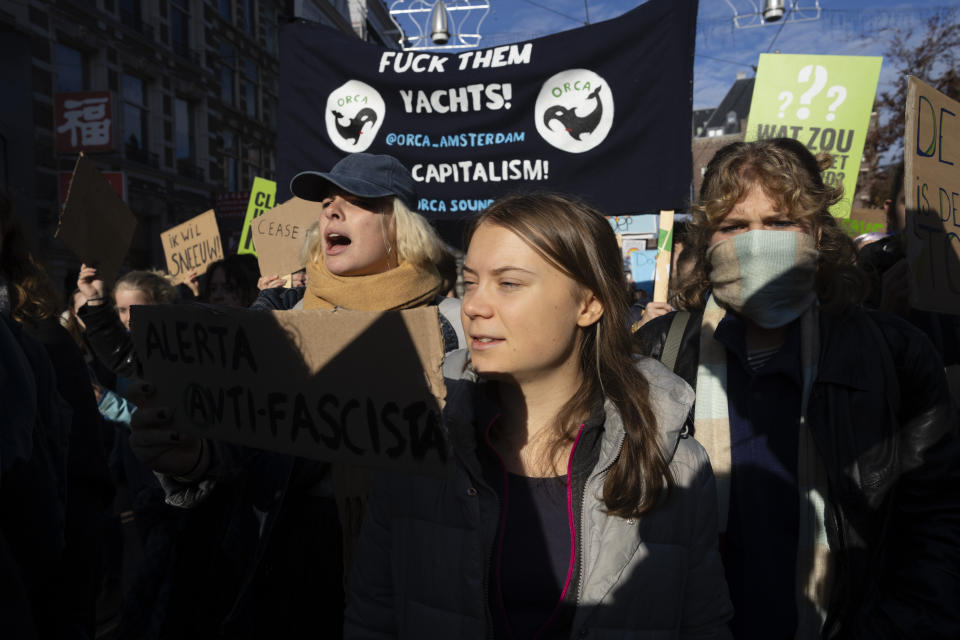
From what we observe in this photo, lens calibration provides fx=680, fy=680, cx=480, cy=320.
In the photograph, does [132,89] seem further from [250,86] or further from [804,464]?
[804,464]

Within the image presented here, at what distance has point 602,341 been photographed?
5.37 feet

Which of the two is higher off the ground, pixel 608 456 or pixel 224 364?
pixel 224 364

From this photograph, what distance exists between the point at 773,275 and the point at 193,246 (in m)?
5.73

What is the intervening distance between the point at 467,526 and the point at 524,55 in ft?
9.40

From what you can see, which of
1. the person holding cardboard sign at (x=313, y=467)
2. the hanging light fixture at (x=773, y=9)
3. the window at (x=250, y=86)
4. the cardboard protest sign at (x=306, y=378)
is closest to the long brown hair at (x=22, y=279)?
the person holding cardboard sign at (x=313, y=467)

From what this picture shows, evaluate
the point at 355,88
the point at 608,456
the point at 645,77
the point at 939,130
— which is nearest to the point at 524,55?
the point at 645,77

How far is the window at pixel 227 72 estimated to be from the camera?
26.8m

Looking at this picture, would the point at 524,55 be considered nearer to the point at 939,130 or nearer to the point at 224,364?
the point at 939,130

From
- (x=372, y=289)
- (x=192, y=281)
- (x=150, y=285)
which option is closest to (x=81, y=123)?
(x=192, y=281)

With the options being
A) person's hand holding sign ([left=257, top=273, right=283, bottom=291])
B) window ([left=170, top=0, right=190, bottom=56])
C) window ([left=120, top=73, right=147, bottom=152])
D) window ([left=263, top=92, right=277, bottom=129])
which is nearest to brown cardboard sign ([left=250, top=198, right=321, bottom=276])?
person's hand holding sign ([left=257, top=273, right=283, bottom=291])

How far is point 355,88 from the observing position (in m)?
3.89

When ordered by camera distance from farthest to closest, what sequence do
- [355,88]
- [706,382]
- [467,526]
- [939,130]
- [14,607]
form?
[355,88]
[939,130]
[706,382]
[14,607]
[467,526]

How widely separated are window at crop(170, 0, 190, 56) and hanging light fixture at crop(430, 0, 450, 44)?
11.9 meters

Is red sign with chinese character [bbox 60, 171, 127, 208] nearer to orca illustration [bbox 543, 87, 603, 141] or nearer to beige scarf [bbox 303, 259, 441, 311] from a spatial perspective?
orca illustration [bbox 543, 87, 603, 141]
